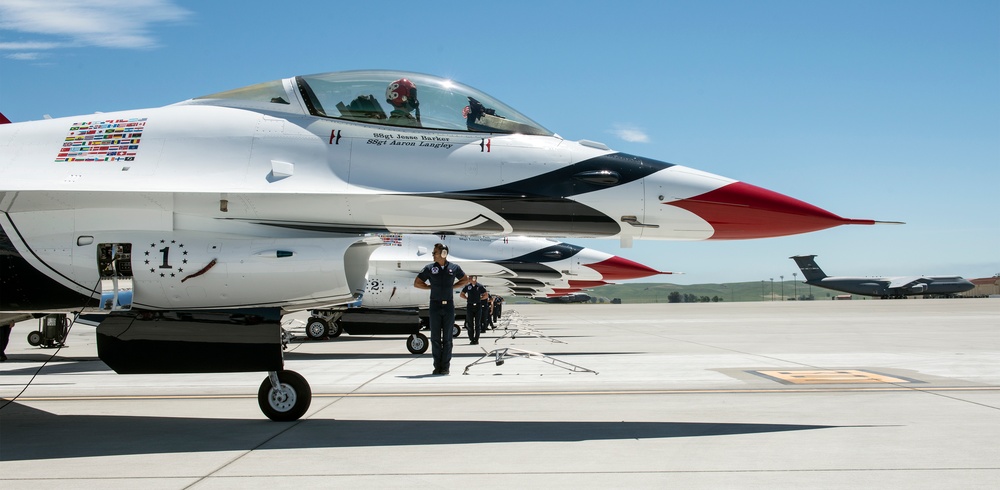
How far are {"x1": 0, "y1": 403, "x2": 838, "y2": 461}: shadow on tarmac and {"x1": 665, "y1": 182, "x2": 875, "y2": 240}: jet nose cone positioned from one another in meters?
1.61

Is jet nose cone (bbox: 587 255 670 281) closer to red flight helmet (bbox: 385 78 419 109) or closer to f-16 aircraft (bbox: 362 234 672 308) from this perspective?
f-16 aircraft (bbox: 362 234 672 308)

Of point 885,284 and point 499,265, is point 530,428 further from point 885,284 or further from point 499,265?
point 885,284

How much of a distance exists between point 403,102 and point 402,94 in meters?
0.07

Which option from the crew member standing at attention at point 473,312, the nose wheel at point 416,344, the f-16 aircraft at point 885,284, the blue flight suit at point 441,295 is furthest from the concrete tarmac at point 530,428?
the f-16 aircraft at point 885,284

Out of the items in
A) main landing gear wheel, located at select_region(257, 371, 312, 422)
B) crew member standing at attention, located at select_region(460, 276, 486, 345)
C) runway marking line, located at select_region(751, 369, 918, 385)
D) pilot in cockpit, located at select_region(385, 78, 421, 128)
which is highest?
pilot in cockpit, located at select_region(385, 78, 421, 128)

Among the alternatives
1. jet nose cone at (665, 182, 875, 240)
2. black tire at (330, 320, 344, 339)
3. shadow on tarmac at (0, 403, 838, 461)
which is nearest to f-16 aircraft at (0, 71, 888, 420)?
jet nose cone at (665, 182, 875, 240)

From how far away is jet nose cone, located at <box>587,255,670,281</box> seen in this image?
23.6 metres

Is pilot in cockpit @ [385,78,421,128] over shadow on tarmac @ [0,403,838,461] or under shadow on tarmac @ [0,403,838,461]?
over

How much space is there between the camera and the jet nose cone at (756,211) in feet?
20.8

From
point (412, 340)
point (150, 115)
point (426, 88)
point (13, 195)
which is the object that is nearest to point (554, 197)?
point (426, 88)

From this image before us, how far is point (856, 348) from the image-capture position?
14539 mm

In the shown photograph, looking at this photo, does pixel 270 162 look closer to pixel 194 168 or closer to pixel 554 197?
pixel 194 168

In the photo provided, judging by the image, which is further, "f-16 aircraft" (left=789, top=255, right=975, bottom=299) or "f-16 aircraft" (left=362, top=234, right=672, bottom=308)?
"f-16 aircraft" (left=789, top=255, right=975, bottom=299)

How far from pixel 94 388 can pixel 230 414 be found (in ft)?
10.6
